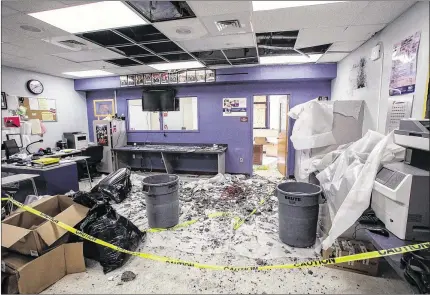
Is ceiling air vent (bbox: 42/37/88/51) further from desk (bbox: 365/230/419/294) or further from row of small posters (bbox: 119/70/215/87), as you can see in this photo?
desk (bbox: 365/230/419/294)

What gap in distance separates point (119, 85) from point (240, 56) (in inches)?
128

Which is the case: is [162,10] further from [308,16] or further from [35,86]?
[35,86]

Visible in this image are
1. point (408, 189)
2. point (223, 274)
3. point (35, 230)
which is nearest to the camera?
point (408, 189)

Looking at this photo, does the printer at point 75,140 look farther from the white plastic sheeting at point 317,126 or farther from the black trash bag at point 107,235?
the white plastic sheeting at point 317,126

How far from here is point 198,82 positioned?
16.8 ft

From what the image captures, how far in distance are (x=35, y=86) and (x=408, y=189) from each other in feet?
21.6

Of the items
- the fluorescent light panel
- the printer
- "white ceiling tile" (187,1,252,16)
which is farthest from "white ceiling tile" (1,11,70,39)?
the printer

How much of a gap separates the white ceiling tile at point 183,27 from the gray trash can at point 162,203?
1903mm

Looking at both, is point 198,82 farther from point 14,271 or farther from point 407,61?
point 14,271

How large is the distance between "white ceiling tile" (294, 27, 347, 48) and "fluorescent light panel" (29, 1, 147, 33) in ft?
6.83

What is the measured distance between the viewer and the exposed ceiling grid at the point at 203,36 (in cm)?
230

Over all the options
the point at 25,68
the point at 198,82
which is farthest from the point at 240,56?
the point at 25,68

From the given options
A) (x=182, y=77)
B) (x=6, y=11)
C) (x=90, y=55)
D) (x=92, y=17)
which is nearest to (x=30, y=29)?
(x=6, y=11)

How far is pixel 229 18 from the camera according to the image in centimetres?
253
